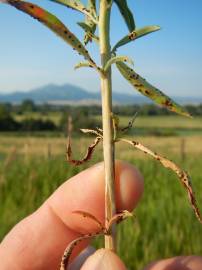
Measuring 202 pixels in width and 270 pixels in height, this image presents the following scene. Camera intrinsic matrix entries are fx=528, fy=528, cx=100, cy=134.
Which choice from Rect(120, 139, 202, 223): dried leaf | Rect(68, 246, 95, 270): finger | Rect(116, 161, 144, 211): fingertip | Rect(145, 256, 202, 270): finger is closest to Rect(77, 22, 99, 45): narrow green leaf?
Rect(120, 139, 202, 223): dried leaf

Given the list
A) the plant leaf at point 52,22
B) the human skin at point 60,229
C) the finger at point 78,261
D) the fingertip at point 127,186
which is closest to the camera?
the plant leaf at point 52,22

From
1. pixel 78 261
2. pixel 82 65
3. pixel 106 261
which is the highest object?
pixel 82 65

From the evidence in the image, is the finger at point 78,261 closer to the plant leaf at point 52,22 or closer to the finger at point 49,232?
the finger at point 49,232

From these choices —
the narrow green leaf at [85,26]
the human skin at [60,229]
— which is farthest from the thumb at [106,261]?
the narrow green leaf at [85,26]

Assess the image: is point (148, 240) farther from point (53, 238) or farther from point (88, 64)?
point (88, 64)

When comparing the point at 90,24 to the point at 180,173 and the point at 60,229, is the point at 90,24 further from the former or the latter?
the point at 60,229

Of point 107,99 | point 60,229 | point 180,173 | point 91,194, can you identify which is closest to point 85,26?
point 107,99
